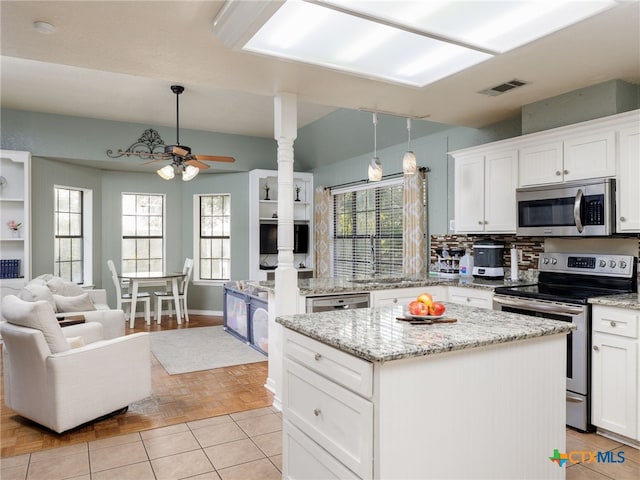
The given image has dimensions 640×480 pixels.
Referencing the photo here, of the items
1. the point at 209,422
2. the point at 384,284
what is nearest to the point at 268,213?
the point at 384,284

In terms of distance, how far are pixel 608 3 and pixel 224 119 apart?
16.5 ft

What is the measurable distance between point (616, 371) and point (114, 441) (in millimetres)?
3281

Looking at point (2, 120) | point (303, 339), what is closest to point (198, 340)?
point (2, 120)

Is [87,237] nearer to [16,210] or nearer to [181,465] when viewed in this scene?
[16,210]

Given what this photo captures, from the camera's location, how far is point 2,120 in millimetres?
5762

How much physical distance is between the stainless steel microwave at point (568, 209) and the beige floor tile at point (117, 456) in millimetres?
3322

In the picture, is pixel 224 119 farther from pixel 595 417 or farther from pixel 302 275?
pixel 595 417

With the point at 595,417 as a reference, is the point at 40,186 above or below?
above

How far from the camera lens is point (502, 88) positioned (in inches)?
137

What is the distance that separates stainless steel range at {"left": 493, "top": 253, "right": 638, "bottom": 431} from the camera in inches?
117

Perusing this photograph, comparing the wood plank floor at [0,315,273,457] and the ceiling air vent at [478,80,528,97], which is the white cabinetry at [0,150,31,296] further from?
the ceiling air vent at [478,80,528,97]

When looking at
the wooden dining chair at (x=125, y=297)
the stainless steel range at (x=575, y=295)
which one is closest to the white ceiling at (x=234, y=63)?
the stainless steel range at (x=575, y=295)

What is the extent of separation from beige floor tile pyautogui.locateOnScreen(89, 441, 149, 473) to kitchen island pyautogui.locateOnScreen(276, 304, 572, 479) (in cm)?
115

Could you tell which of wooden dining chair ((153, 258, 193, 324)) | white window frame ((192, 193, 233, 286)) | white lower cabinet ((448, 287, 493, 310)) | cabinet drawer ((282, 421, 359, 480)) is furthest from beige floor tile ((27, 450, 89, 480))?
white window frame ((192, 193, 233, 286))
